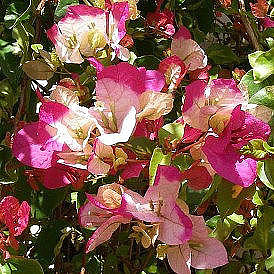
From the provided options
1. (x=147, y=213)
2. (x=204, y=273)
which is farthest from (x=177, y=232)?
(x=204, y=273)

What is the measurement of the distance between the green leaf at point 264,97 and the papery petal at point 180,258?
16 cm

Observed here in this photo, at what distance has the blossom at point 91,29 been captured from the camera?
693 mm

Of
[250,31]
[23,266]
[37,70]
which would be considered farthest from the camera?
[250,31]

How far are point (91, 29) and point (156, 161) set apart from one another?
20 cm

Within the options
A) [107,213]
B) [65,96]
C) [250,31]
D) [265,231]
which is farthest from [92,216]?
[250,31]

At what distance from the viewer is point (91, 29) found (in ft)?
2.33

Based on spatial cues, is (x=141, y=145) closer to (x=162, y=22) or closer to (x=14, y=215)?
(x=14, y=215)

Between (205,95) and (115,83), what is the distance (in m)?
0.09

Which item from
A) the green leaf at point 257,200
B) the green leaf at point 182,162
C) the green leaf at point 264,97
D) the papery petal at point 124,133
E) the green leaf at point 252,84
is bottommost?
the green leaf at point 257,200

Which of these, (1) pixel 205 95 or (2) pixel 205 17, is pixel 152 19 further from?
(1) pixel 205 95

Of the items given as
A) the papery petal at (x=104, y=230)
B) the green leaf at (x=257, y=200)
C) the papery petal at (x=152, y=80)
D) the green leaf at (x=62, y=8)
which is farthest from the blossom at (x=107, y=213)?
the green leaf at (x=62, y=8)

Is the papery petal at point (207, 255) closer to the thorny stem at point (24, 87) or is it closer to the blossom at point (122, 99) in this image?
the blossom at point (122, 99)

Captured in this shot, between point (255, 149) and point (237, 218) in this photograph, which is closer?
point (255, 149)

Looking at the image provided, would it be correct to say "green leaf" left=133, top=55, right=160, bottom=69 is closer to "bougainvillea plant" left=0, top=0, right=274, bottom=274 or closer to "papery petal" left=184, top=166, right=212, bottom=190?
"bougainvillea plant" left=0, top=0, right=274, bottom=274
